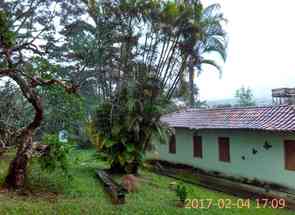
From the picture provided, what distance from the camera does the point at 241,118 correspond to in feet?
42.1

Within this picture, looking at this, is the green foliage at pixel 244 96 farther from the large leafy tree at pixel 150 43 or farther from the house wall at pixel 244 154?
the large leafy tree at pixel 150 43

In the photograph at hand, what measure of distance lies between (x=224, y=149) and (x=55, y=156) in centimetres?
830

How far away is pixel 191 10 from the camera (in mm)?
10914

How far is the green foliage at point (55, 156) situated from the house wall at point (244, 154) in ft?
25.0

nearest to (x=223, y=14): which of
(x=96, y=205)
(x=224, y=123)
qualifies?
(x=224, y=123)

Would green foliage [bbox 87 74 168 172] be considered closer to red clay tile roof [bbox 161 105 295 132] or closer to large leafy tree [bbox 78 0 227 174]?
large leafy tree [bbox 78 0 227 174]

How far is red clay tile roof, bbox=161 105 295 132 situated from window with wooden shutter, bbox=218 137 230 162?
767mm

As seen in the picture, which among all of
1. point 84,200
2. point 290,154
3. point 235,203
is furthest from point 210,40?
point 84,200

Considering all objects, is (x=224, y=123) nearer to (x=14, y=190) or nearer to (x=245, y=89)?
(x=14, y=190)

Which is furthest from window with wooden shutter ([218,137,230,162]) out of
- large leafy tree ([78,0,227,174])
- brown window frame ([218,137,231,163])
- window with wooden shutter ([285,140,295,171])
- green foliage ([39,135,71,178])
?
green foliage ([39,135,71,178])

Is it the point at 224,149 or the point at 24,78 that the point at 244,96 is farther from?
the point at 24,78

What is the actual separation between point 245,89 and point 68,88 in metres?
21.9

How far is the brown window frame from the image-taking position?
43.6ft

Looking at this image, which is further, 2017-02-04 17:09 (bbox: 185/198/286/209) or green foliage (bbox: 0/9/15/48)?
2017-02-04 17:09 (bbox: 185/198/286/209)
